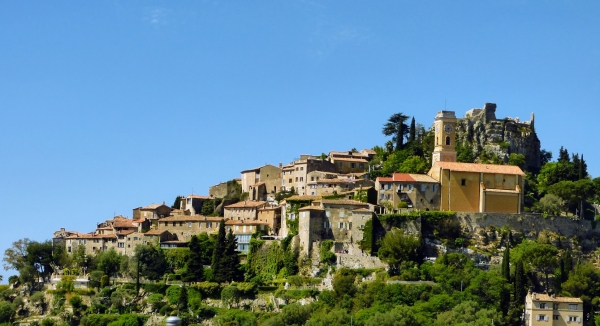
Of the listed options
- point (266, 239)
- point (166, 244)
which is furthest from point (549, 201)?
point (166, 244)

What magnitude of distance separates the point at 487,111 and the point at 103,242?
38.0 m

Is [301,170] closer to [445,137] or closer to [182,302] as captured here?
[445,137]

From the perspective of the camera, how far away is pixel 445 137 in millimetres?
93625

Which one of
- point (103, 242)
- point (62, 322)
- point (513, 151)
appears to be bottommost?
point (62, 322)

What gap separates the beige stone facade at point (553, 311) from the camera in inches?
2911

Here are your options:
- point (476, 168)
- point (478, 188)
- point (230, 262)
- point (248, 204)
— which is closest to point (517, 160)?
point (476, 168)

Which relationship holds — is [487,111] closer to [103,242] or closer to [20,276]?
[103,242]

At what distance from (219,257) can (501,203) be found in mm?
22961

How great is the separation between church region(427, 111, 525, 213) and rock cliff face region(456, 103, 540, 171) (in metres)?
11.3

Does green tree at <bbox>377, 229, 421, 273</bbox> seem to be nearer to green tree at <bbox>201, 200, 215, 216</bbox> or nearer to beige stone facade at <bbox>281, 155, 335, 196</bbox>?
beige stone facade at <bbox>281, 155, 335, 196</bbox>

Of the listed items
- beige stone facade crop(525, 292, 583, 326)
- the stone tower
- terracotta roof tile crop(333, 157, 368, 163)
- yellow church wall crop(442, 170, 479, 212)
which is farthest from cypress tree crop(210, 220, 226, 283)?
beige stone facade crop(525, 292, 583, 326)

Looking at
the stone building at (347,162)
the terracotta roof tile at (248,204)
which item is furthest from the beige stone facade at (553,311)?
the stone building at (347,162)

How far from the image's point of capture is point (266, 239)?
86.9 m

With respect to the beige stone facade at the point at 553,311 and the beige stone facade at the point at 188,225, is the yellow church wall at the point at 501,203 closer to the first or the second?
the beige stone facade at the point at 553,311
